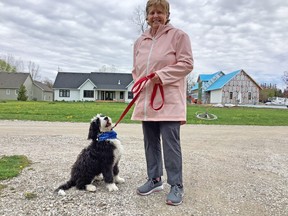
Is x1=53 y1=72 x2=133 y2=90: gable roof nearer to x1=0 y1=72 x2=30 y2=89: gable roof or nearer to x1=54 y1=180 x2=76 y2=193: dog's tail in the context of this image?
x1=0 y1=72 x2=30 y2=89: gable roof

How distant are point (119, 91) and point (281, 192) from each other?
49.4 meters

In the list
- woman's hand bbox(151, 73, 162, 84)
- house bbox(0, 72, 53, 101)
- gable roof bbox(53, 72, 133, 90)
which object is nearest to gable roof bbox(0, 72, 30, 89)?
house bbox(0, 72, 53, 101)

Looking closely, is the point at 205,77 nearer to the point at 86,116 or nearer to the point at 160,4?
the point at 86,116

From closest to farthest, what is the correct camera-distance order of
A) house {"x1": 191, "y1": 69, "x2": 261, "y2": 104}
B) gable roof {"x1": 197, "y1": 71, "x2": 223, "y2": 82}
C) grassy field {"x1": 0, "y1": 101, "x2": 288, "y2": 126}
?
1. grassy field {"x1": 0, "y1": 101, "x2": 288, "y2": 126}
2. house {"x1": 191, "y1": 69, "x2": 261, "y2": 104}
3. gable roof {"x1": 197, "y1": 71, "x2": 223, "y2": 82}

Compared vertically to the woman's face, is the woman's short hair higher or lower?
higher

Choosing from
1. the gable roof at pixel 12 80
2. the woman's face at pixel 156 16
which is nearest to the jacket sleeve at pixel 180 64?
the woman's face at pixel 156 16

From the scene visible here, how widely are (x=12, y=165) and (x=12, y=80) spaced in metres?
61.3

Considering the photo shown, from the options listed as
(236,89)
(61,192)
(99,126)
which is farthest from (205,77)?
(61,192)

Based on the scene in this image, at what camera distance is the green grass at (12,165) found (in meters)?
4.31

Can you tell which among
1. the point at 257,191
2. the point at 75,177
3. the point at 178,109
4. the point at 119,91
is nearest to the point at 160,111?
the point at 178,109

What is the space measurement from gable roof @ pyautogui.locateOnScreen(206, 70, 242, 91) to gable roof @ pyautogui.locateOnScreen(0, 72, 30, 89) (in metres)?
39.0

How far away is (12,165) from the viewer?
4.92 m

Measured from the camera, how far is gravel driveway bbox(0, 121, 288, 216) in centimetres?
320

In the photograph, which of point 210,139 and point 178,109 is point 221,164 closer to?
point 178,109
